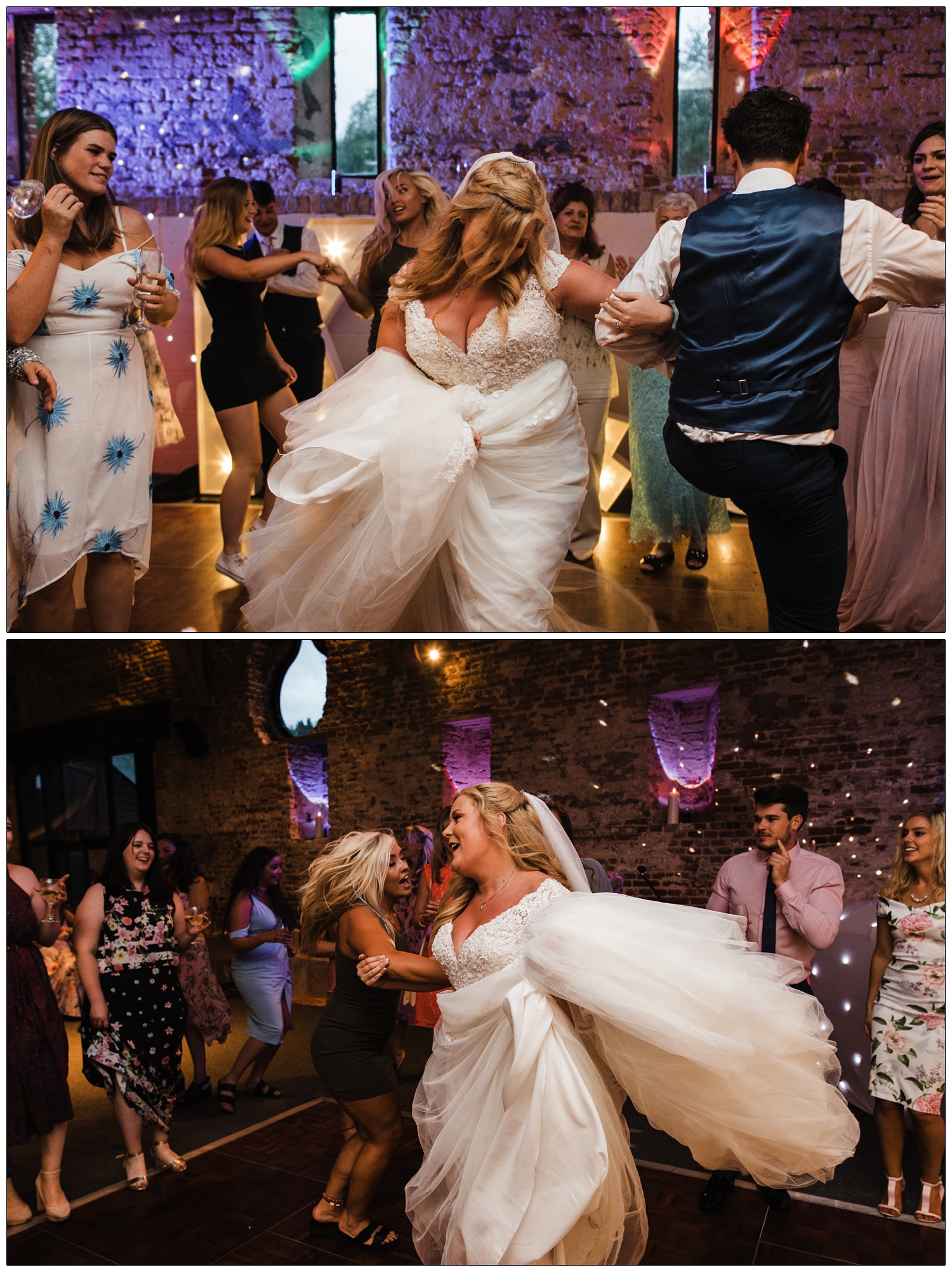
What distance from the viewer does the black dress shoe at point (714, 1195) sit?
10.3 ft

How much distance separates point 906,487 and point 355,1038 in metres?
2.90

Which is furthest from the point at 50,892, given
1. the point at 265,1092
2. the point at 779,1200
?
the point at 779,1200

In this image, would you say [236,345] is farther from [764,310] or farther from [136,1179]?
[136,1179]

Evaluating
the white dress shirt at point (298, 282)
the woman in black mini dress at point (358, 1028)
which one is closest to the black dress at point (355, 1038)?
the woman in black mini dress at point (358, 1028)

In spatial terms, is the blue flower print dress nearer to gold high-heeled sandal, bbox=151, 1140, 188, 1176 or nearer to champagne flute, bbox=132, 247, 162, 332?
champagne flute, bbox=132, 247, 162, 332

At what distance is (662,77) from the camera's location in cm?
507

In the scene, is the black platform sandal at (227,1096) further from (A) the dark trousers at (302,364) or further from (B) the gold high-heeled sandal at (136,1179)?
(A) the dark trousers at (302,364)

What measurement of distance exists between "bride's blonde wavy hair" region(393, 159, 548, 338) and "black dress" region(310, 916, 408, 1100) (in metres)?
1.99

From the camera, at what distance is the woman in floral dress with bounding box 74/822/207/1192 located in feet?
11.2

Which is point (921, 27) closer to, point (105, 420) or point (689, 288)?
point (689, 288)

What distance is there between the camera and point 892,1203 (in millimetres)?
3082

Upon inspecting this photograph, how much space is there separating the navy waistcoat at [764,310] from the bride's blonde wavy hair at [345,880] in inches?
68.2

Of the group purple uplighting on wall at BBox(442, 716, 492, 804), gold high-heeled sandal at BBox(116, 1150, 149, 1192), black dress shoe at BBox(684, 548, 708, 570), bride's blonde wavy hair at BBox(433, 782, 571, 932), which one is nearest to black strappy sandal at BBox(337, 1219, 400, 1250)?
gold high-heeled sandal at BBox(116, 1150, 149, 1192)

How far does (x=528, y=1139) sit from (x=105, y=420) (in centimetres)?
238
